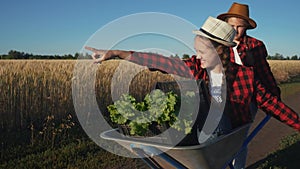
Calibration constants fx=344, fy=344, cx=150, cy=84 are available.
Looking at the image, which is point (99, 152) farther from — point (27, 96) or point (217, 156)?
point (217, 156)

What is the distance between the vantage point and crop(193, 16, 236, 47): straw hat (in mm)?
2283

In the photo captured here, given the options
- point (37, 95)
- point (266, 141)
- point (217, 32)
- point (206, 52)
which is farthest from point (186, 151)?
point (37, 95)

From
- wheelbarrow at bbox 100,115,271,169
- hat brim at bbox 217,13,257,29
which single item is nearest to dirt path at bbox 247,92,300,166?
hat brim at bbox 217,13,257,29

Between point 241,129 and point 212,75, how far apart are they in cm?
43

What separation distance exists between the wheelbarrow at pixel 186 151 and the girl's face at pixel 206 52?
0.47 m

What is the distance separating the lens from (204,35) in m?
2.23

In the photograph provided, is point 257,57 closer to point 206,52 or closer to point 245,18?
point 245,18

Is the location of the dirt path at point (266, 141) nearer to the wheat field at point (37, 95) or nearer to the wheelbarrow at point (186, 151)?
the wheat field at point (37, 95)

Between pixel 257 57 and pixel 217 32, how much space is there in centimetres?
90

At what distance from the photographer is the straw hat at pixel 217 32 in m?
2.28

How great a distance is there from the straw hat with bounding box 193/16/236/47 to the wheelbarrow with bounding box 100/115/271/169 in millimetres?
590

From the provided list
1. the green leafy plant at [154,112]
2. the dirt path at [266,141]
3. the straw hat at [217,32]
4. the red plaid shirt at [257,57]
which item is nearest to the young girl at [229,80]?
the straw hat at [217,32]

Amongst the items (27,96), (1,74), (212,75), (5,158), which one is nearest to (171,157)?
(212,75)

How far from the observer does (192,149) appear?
1826mm
